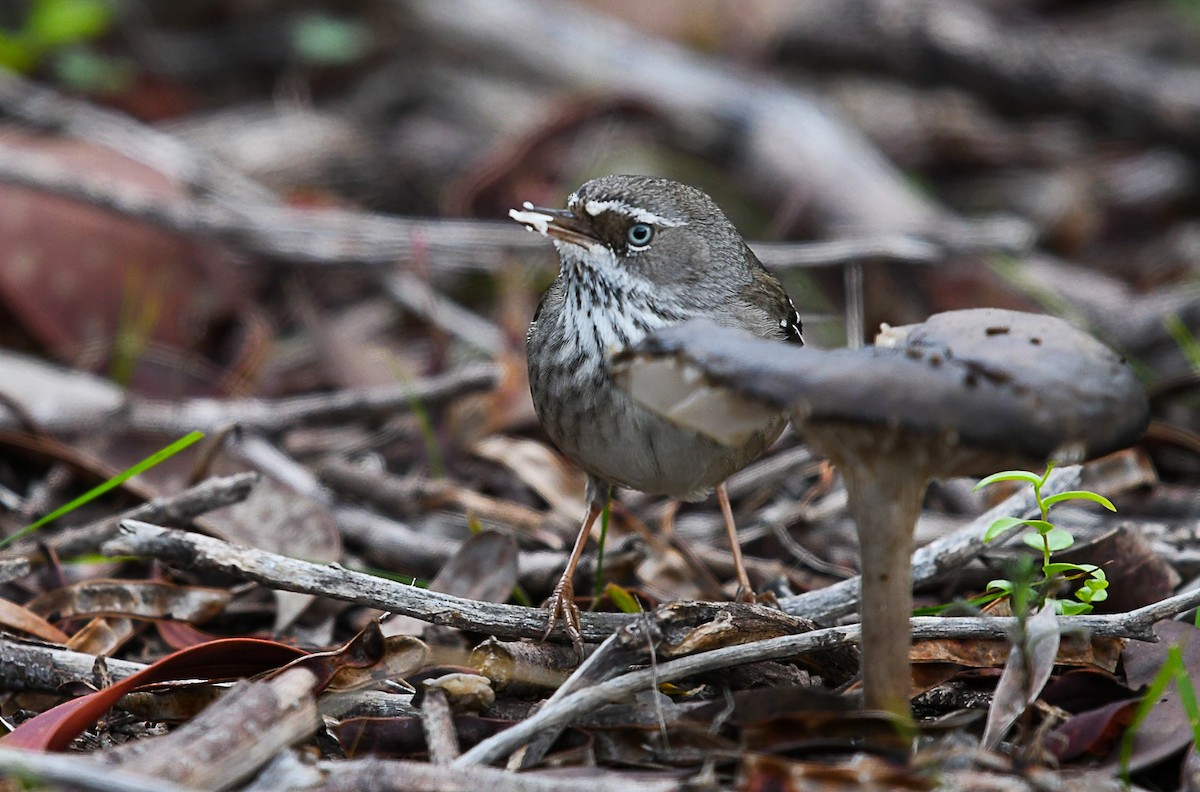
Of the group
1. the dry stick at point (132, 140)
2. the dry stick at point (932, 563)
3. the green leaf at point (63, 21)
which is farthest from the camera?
the green leaf at point (63, 21)

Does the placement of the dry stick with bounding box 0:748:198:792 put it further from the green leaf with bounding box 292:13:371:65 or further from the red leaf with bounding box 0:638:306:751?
the green leaf with bounding box 292:13:371:65

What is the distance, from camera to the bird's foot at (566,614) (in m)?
3.72

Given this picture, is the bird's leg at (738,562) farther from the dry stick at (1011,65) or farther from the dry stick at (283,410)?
the dry stick at (1011,65)

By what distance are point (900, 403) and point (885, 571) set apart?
0.61 meters

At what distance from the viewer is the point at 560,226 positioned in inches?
165

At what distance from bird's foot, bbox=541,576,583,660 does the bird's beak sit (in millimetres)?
1094

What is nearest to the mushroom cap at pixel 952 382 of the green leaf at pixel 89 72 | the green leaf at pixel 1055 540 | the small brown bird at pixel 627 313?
the green leaf at pixel 1055 540

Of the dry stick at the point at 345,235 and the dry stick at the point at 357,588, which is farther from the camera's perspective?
the dry stick at the point at 345,235

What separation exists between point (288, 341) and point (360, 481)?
2.02 meters

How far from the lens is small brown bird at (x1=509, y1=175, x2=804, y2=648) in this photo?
406cm

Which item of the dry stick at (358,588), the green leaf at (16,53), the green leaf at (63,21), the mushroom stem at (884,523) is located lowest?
the dry stick at (358,588)

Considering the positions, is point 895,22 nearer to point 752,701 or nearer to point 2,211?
point 2,211

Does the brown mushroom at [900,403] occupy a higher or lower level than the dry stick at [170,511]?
higher

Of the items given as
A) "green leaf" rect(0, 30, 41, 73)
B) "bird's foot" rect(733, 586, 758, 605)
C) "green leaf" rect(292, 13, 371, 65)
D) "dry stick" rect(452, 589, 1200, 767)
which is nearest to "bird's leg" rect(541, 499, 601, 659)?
"dry stick" rect(452, 589, 1200, 767)
